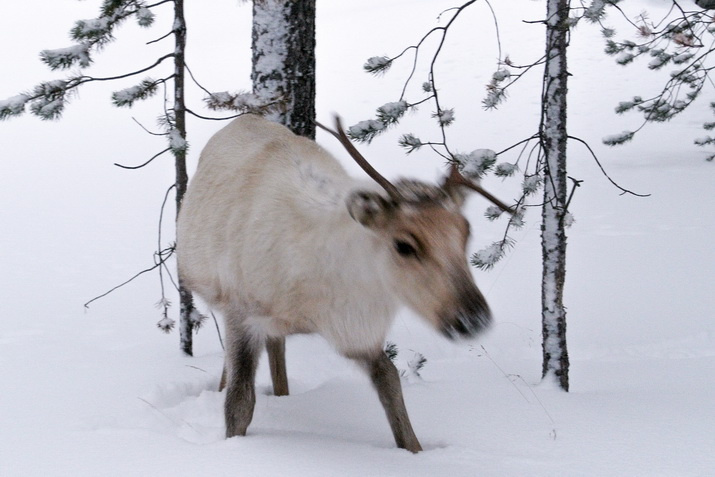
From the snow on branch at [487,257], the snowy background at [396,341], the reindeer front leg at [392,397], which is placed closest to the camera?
the snowy background at [396,341]

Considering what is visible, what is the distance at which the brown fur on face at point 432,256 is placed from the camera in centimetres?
281

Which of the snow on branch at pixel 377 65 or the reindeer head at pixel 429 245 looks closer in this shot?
the reindeer head at pixel 429 245

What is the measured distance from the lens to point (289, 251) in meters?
3.50

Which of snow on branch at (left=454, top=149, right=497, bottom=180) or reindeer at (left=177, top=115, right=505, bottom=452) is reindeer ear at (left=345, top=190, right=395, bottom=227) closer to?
reindeer at (left=177, top=115, right=505, bottom=452)

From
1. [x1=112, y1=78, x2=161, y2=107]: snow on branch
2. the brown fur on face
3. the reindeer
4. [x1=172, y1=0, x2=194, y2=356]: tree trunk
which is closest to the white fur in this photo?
the reindeer

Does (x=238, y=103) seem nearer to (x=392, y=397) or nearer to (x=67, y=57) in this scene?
(x=67, y=57)

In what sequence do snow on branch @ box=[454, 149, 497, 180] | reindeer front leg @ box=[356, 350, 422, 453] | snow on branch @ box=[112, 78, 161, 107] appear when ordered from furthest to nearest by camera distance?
snow on branch @ box=[112, 78, 161, 107] < snow on branch @ box=[454, 149, 497, 180] < reindeer front leg @ box=[356, 350, 422, 453]

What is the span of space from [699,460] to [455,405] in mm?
1404

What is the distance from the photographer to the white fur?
3.36m

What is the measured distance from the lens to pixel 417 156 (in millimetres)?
14734

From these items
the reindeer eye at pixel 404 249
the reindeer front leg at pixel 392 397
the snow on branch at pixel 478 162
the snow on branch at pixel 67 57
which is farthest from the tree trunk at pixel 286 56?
the reindeer eye at pixel 404 249

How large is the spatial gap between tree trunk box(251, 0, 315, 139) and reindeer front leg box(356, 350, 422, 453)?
2.27 metres

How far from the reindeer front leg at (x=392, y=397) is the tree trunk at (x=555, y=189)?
1.64 meters

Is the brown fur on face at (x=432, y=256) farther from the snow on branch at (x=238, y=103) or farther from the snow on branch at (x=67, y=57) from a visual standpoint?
the snow on branch at (x=67, y=57)
